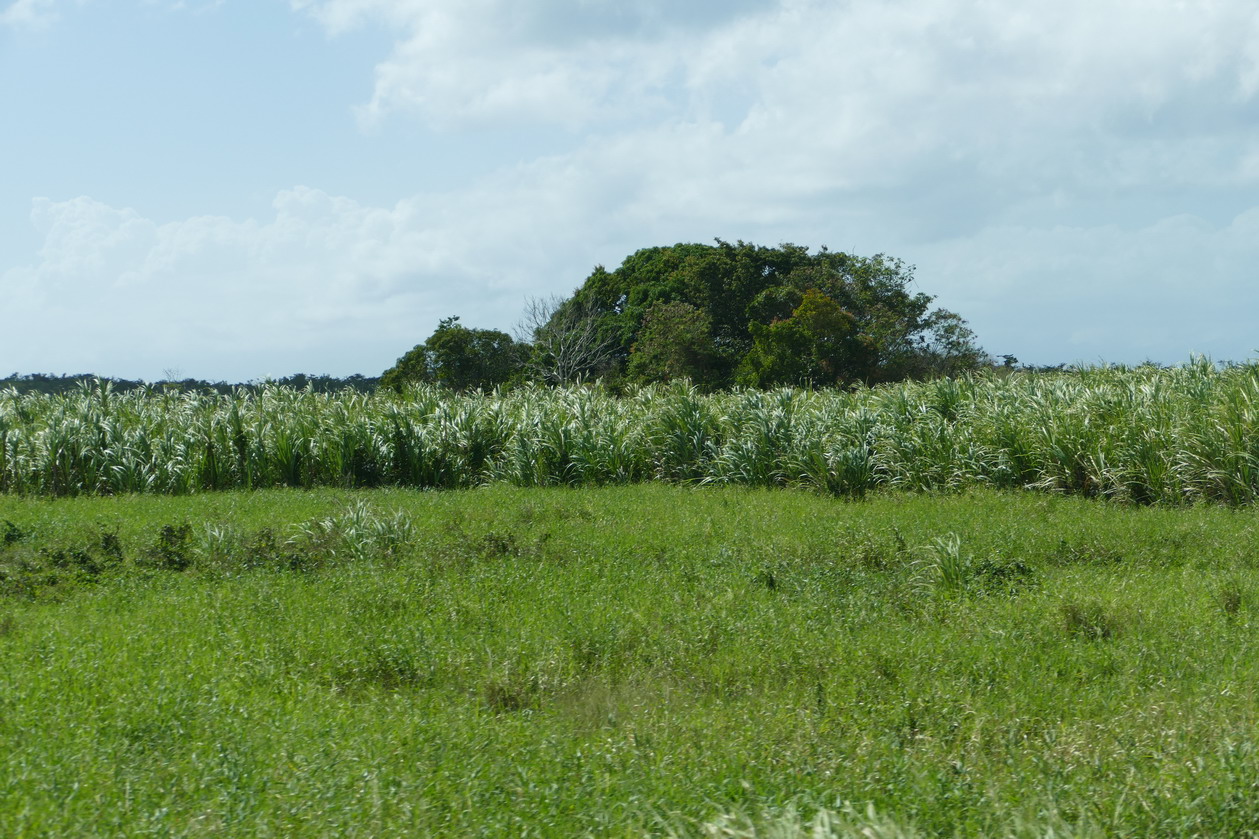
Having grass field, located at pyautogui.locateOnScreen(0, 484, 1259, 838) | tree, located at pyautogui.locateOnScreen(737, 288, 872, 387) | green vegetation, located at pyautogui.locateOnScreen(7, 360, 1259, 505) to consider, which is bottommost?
grass field, located at pyautogui.locateOnScreen(0, 484, 1259, 838)

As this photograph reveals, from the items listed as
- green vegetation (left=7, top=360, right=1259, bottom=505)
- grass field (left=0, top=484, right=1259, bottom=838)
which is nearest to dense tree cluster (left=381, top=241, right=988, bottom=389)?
green vegetation (left=7, top=360, right=1259, bottom=505)

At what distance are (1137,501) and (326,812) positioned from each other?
36.3 feet

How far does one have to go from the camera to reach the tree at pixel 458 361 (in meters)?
38.5

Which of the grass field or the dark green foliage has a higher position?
the dark green foliage

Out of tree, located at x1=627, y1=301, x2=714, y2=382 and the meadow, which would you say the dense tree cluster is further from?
the meadow

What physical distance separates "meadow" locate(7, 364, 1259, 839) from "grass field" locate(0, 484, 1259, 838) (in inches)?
1.0

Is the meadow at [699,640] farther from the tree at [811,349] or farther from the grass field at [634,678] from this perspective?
the tree at [811,349]

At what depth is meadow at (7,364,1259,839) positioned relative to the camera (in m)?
4.00

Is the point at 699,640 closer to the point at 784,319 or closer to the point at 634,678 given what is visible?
the point at 634,678

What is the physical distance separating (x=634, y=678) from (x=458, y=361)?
33428 millimetres

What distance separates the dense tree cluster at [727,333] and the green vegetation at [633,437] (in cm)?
1564

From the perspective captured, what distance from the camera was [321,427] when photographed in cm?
1588

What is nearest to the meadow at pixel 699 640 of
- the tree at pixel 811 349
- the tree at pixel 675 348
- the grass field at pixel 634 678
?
the grass field at pixel 634 678

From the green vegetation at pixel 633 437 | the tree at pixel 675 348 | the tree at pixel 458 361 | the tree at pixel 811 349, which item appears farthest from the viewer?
the tree at pixel 458 361
